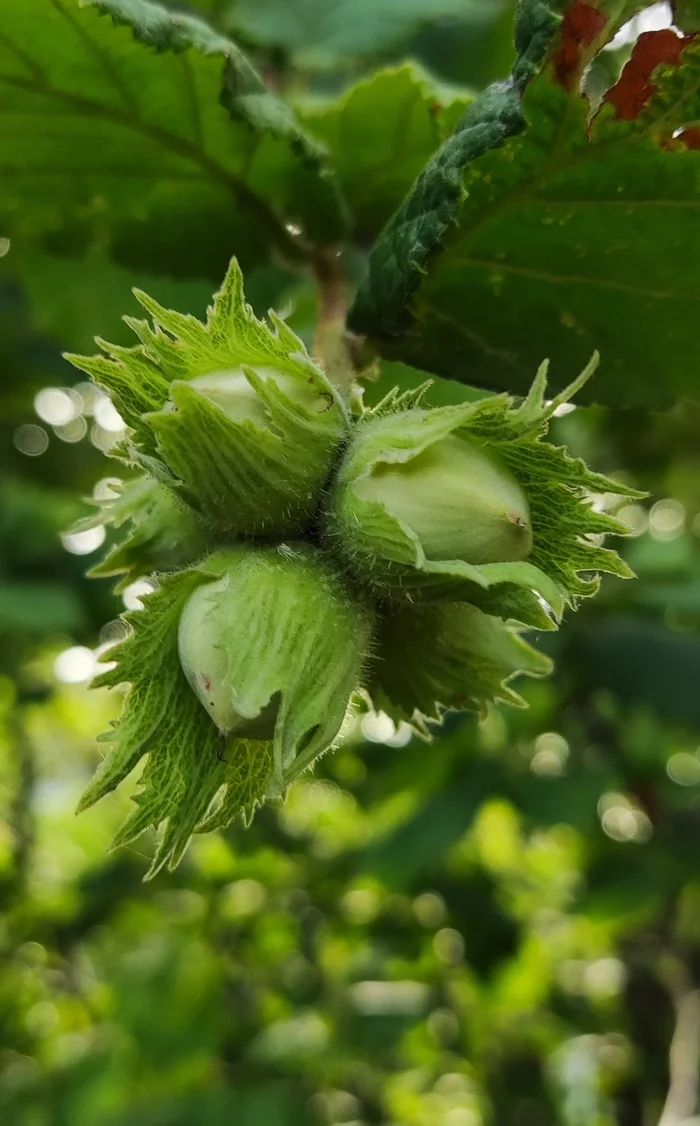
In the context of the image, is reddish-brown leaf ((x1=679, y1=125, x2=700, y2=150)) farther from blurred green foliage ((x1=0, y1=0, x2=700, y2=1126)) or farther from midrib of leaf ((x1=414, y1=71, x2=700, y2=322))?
blurred green foliage ((x1=0, y1=0, x2=700, y2=1126))

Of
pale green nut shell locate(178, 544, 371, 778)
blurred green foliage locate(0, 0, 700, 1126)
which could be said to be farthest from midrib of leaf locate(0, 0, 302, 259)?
pale green nut shell locate(178, 544, 371, 778)

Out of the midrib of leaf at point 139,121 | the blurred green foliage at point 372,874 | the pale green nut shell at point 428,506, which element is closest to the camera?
the pale green nut shell at point 428,506

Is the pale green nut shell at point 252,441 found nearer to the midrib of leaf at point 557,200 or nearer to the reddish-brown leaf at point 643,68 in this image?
the midrib of leaf at point 557,200

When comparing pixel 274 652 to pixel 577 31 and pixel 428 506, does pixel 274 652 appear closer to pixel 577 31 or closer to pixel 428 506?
pixel 428 506

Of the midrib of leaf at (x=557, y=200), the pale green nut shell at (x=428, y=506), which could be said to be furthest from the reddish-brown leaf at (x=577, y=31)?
the pale green nut shell at (x=428, y=506)

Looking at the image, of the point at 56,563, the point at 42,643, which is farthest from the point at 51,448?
the point at 42,643
